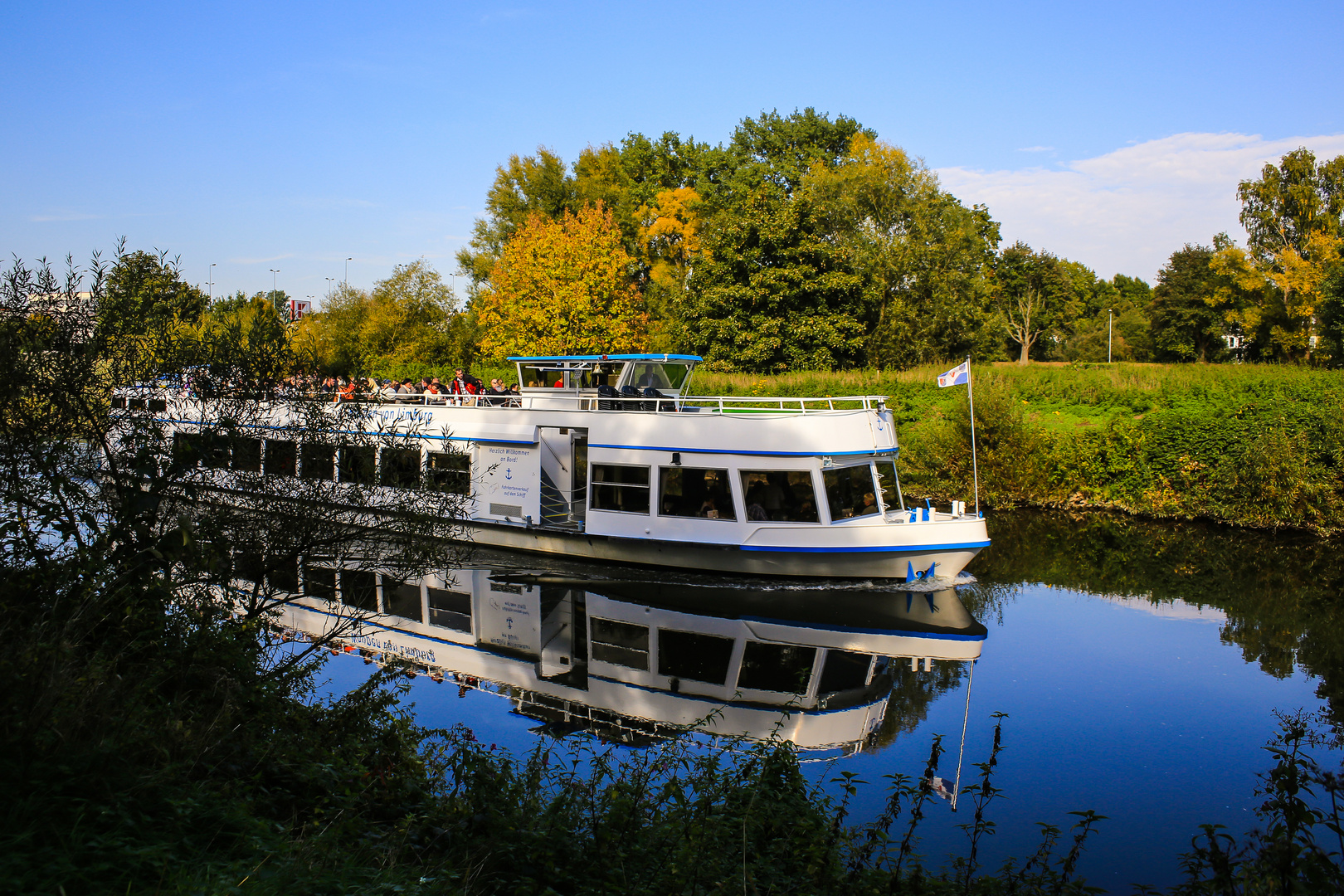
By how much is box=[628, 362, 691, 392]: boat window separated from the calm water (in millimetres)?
4561

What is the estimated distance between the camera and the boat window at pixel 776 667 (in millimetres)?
12297

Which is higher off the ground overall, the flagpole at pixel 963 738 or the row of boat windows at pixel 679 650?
the row of boat windows at pixel 679 650

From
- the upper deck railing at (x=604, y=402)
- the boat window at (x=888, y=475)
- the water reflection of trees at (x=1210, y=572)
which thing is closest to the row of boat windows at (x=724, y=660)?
the upper deck railing at (x=604, y=402)

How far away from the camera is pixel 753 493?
16.7 meters

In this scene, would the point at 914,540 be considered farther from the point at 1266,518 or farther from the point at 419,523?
the point at 1266,518

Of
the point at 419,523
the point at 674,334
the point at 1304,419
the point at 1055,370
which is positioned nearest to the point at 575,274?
the point at 674,334

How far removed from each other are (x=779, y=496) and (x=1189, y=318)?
57.3m

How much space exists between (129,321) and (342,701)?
16.1 feet

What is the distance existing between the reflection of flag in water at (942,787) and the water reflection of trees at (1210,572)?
19.4 ft

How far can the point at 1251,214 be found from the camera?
4581 centimetres

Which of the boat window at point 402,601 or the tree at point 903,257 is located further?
the tree at point 903,257

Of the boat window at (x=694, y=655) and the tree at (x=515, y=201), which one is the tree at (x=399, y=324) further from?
the boat window at (x=694, y=655)

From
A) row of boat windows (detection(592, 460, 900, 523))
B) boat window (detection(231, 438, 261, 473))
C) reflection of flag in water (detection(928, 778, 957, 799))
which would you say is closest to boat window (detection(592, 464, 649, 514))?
row of boat windows (detection(592, 460, 900, 523))

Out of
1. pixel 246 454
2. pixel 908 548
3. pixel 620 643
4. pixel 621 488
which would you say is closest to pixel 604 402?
pixel 621 488
